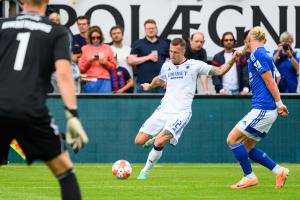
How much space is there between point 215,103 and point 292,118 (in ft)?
5.70

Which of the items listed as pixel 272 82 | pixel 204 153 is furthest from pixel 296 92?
pixel 272 82

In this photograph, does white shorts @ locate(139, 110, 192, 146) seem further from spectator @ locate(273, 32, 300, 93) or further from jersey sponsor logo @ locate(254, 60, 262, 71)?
spectator @ locate(273, 32, 300, 93)

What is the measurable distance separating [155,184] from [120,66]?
6.77m

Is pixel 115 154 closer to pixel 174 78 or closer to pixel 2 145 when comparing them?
pixel 174 78

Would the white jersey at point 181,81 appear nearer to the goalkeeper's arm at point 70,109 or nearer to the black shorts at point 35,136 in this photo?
the black shorts at point 35,136

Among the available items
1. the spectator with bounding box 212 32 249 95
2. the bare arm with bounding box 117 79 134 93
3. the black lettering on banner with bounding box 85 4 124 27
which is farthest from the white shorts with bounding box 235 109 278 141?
the black lettering on banner with bounding box 85 4 124 27

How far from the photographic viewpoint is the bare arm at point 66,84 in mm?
8173

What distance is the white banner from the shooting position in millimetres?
22391

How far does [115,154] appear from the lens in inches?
856

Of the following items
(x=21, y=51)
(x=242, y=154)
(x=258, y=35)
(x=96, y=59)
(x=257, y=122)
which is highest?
(x=258, y=35)

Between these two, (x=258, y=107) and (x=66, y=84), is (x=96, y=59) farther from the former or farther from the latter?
(x=66, y=84)

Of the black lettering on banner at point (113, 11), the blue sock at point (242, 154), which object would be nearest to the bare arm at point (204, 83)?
the black lettering on banner at point (113, 11)

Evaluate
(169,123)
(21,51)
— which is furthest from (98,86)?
(21,51)

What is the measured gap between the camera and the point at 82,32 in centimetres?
2150
